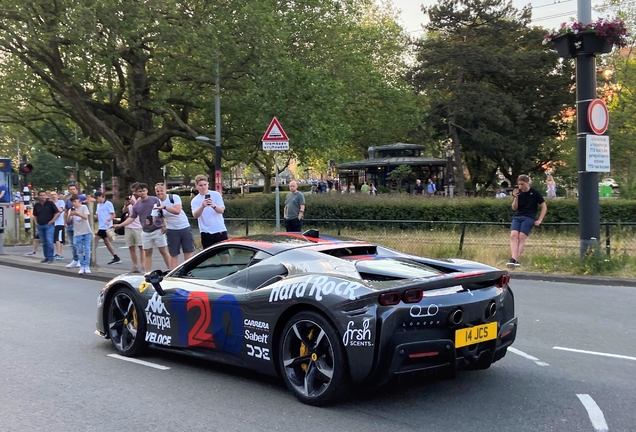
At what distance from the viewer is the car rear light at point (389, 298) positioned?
4504 millimetres

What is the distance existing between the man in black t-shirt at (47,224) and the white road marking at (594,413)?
1372cm

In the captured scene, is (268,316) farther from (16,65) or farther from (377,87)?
(377,87)

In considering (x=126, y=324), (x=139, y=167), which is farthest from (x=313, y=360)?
(x=139, y=167)

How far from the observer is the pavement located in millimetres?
11083

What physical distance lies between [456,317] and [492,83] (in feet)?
146

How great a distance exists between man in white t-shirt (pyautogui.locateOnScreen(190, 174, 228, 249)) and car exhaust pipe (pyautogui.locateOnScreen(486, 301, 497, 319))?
21.1 ft

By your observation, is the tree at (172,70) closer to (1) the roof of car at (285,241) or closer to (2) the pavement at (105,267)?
(2) the pavement at (105,267)

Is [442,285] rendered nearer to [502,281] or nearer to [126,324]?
[502,281]

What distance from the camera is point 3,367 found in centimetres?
629

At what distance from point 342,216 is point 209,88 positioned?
27.3 ft

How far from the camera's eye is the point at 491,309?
4.94 metres

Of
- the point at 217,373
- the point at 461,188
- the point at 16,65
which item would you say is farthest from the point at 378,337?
the point at 461,188

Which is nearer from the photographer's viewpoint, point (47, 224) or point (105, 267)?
point (105, 267)

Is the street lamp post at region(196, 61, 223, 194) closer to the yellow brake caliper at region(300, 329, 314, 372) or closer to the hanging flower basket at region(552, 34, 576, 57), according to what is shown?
the hanging flower basket at region(552, 34, 576, 57)
